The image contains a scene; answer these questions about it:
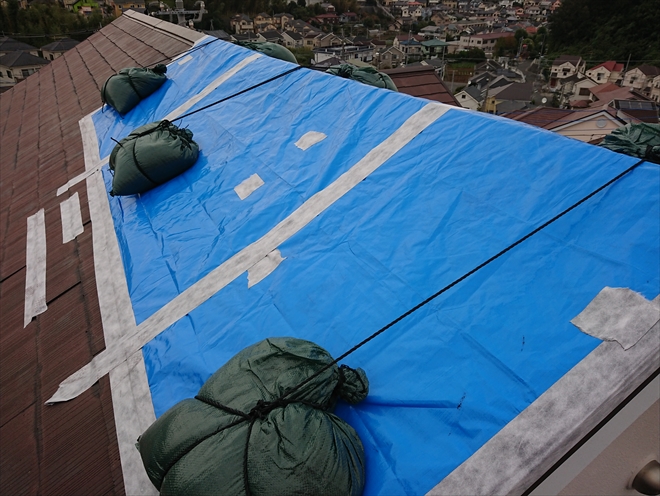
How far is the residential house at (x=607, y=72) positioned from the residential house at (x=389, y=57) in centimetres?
1897

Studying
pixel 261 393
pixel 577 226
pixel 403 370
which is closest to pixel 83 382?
pixel 261 393

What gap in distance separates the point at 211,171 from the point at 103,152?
6.52ft

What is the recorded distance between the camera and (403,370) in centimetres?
175

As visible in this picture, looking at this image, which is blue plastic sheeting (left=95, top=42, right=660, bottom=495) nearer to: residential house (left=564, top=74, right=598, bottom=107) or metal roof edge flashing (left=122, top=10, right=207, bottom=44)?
metal roof edge flashing (left=122, top=10, right=207, bottom=44)

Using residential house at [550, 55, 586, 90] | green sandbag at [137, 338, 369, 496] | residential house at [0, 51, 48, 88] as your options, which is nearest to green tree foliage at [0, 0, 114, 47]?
residential house at [0, 51, 48, 88]

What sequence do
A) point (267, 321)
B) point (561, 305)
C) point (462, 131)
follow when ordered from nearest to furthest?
1. point (561, 305)
2. point (267, 321)
3. point (462, 131)

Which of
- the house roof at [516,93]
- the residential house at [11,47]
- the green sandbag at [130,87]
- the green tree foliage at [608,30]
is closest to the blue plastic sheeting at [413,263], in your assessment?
the green sandbag at [130,87]

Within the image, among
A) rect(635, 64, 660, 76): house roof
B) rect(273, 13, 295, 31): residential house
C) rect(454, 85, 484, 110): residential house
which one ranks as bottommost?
rect(635, 64, 660, 76): house roof

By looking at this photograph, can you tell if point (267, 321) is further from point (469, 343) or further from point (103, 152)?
point (103, 152)

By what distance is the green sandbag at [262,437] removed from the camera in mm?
1266

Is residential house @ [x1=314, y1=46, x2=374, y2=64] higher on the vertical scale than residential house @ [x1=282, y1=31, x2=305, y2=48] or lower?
lower

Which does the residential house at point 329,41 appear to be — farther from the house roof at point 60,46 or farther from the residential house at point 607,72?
the house roof at point 60,46

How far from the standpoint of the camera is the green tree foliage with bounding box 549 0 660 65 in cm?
3581

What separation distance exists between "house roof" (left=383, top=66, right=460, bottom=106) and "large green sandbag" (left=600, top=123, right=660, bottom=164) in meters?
4.82
